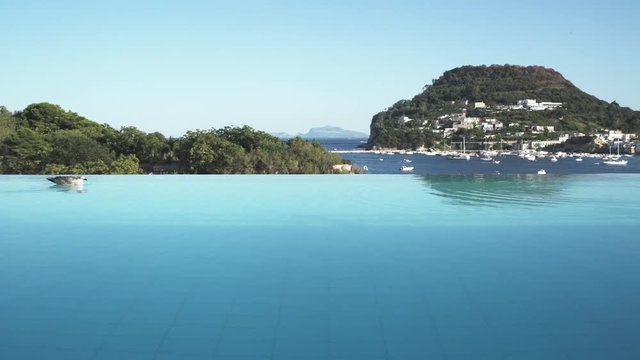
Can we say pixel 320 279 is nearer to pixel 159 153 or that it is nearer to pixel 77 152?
pixel 77 152

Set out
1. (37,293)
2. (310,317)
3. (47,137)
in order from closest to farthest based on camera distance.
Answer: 1. (310,317)
2. (37,293)
3. (47,137)

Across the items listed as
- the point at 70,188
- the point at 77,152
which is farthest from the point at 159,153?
the point at 70,188

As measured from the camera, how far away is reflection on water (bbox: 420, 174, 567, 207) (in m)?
7.46

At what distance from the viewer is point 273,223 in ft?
19.4

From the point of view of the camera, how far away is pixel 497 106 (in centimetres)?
9369

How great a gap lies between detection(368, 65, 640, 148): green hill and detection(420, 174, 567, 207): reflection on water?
228 ft

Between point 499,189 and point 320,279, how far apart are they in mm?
5634

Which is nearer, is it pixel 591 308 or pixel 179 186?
pixel 591 308

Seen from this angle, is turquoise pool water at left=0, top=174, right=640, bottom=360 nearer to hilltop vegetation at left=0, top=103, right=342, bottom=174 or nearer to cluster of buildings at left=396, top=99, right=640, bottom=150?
hilltop vegetation at left=0, top=103, right=342, bottom=174

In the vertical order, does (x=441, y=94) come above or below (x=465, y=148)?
above

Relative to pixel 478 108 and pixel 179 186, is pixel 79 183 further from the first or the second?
pixel 478 108

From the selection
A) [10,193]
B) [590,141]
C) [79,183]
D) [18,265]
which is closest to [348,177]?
[79,183]

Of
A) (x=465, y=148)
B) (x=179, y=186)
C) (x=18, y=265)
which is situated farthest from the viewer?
(x=465, y=148)

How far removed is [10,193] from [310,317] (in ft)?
22.0
